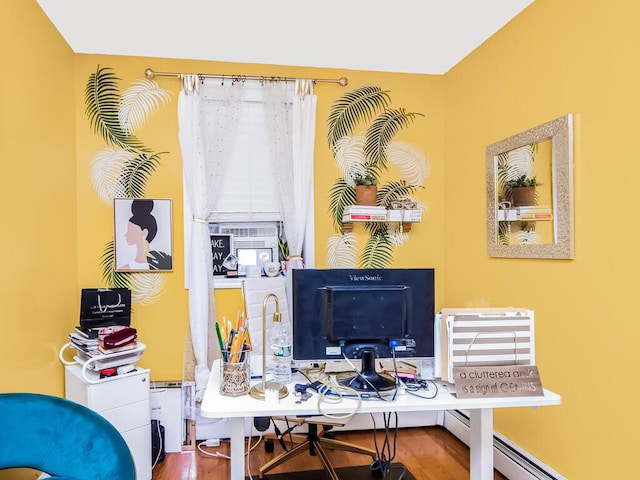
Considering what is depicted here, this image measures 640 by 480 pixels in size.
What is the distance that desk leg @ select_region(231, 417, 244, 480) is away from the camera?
1.53m

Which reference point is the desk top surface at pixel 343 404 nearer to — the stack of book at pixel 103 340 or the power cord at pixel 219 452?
the stack of book at pixel 103 340

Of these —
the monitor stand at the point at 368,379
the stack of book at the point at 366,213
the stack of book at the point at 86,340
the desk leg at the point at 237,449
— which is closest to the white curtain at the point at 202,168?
the stack of book at the point at 86,340

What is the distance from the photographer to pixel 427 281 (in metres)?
1.68

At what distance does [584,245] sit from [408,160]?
5.06ft

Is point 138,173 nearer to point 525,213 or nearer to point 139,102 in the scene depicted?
point 139,102

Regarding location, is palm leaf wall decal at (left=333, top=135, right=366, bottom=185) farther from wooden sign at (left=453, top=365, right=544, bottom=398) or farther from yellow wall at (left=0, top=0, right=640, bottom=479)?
wooden sign at (left=453, top=365, right=544, bottom=398)

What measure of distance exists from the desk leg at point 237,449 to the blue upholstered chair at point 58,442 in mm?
372

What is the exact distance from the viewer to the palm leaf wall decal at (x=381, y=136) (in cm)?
315

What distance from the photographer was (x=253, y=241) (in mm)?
3078

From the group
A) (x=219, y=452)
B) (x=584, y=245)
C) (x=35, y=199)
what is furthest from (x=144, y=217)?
(x=584, y=245)

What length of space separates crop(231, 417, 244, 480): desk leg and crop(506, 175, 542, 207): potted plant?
1858 mm

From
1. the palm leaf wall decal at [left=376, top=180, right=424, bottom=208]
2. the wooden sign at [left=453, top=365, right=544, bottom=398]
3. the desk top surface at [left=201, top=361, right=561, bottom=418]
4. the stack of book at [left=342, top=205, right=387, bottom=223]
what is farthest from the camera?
the palm leaf wall decal at [left=376, top=180, right=424, bottom=208]

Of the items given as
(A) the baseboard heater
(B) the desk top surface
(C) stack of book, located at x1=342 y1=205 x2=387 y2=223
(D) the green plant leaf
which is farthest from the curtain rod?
(A) the baseboard heater

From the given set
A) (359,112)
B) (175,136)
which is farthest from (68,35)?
(359,112)
